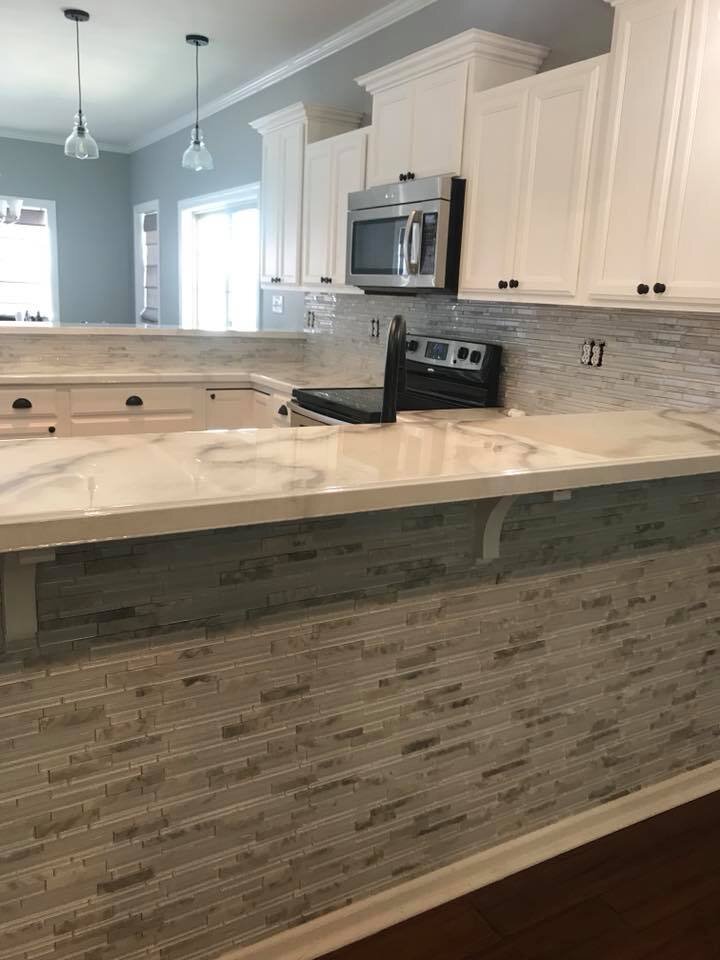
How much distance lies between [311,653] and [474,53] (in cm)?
239

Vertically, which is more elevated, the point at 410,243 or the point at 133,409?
the point at 410,243

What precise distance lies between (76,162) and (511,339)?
6.78 metres

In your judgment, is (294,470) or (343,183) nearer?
(294,470)

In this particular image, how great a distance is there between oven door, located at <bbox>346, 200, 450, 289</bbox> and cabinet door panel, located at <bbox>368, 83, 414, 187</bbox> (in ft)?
0.63

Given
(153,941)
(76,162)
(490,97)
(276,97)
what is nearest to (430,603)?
(153,941)

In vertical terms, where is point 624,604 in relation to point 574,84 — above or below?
below

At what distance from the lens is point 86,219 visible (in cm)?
823

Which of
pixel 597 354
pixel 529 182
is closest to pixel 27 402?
pixel 529 182

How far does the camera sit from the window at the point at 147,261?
7.72 m

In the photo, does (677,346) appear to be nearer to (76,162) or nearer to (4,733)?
(4,733)

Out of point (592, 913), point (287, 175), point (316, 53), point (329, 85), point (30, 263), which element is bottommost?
point (592, 913)

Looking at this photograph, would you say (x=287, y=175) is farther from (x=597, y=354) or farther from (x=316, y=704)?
(x=316, y=704)

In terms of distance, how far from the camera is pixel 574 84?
2432 mm

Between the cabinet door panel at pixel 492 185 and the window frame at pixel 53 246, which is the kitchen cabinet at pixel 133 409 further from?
the window frame at pixel 53 246
